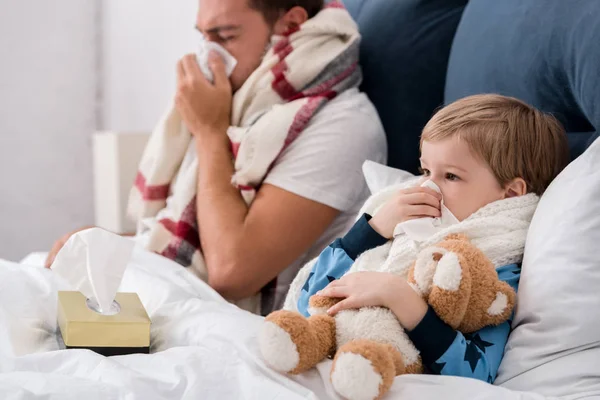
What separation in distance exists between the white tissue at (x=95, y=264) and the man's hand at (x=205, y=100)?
555 mm

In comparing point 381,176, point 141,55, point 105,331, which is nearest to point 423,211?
point 381,176

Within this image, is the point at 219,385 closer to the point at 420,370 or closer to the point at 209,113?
the point at 420,370

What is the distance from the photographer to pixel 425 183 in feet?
3.75

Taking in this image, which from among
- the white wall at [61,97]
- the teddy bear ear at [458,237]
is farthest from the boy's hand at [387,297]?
the white wall at [61,97]

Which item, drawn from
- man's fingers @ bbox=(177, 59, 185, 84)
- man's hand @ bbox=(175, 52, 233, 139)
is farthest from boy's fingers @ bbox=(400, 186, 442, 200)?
man's fingers @ bbox=(177, 59, 185, 84)

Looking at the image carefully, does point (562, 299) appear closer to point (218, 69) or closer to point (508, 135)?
point (508, 135)

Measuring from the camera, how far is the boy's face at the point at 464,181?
3.66ft

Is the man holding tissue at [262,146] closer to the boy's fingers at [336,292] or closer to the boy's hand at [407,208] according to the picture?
the boy's hand at [407,208]

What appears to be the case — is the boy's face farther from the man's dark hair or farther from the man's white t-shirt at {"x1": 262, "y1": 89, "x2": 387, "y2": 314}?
the man's dark hair

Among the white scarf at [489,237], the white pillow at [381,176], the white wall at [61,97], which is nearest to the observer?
the white scarf at [489,237]

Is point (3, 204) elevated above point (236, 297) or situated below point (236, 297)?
below

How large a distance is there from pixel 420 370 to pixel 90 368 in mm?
393

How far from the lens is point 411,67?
166 cm

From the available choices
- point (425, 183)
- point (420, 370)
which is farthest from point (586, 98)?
point (420, 370)
